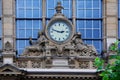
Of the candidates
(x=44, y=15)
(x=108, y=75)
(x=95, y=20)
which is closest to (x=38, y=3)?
(x=44, y=15)

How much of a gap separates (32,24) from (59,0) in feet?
6.03

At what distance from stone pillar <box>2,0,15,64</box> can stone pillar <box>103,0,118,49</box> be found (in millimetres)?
4493

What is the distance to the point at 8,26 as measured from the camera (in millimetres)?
34781

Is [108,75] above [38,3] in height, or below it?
below

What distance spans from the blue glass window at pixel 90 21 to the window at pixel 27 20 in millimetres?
1990

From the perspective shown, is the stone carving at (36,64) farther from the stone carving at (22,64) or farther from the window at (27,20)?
the window at (27,20)

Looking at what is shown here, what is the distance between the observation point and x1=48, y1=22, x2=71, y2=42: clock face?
34.4m

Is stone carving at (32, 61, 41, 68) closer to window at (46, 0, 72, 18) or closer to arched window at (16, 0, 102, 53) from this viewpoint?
arched window at (16, 0, 102, 53)

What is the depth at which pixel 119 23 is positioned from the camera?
3541 centimetres

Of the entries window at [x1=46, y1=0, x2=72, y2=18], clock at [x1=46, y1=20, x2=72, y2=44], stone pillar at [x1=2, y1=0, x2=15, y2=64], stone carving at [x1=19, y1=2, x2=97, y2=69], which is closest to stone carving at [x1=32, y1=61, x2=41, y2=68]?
stone carving at [x1=19, y1=2, x2=97, y2=69]

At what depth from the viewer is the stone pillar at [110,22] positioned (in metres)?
34.7

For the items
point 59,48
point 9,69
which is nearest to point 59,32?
point 59,48

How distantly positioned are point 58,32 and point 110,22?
2.64m

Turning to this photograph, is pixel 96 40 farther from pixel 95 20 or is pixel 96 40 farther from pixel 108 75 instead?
pixel 108 75
